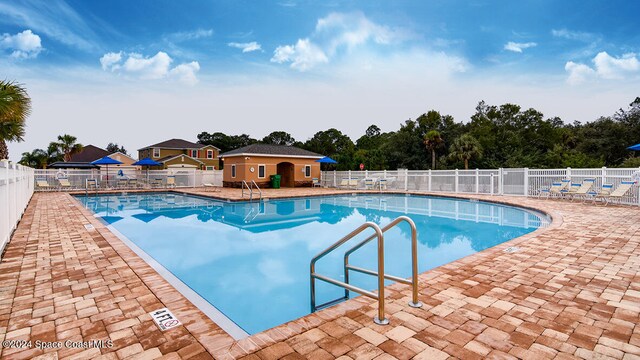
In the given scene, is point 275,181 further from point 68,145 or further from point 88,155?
point 68,145

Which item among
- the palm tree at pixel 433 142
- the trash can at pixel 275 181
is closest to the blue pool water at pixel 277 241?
the trash can at pixel 275 181

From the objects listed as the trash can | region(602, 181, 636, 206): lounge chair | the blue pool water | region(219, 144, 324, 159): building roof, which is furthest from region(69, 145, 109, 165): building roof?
region(602, 181, 636, 206): lounge chair

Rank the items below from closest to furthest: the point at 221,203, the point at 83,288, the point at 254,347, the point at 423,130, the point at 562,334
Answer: the point at 254,347, the point at 562,334, the point at 83,288, the point at 221,203, the point at 423,130

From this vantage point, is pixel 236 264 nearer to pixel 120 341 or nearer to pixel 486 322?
pixel 120 341

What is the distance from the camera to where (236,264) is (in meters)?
5.99

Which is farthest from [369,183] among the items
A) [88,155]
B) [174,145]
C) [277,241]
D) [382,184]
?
[88,155]

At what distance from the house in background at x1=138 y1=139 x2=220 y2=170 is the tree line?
17.7 meters

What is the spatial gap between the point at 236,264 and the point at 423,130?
3489 centimetres

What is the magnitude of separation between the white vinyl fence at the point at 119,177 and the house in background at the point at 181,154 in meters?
14.5

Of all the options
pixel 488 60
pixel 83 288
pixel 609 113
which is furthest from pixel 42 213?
pixel 609 113

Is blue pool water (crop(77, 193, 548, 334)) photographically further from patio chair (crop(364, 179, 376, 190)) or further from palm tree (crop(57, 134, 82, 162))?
palm tree (crop(57, 134, 82, 162))

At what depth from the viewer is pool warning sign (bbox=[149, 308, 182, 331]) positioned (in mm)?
2746

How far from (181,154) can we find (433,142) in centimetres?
2858

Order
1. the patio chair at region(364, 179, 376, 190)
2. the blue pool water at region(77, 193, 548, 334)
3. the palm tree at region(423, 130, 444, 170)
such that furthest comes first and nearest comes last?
the palm tree at region(423, 130, 444, 170)
the patio chair at region(364, 179, 376, 190)
the blue pool water at region(77, 193, 548, 334)
